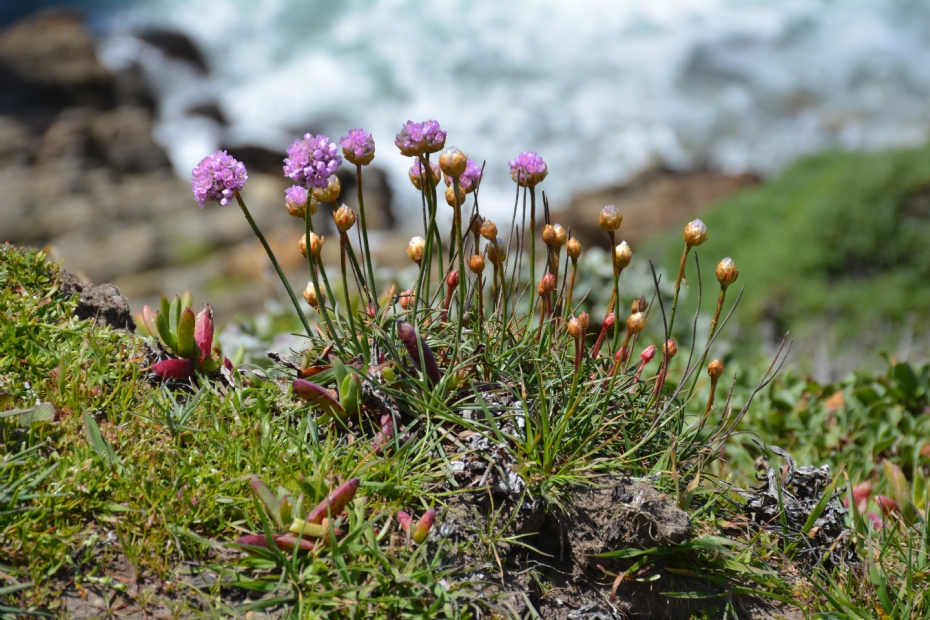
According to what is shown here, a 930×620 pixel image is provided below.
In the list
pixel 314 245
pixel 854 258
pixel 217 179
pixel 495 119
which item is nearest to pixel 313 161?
pixel 217 179

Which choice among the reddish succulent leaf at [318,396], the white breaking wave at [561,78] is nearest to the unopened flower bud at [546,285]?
A: the reddish succulent leaf at [318,396]

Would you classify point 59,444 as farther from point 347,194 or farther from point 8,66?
point 8,66

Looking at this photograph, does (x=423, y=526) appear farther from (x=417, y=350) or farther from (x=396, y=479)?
(x=417, y=350)

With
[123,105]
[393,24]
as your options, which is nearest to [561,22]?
[393,24]

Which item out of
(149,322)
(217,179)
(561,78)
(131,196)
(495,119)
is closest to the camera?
(217,179)

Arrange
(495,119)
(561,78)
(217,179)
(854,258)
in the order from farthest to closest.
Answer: (561,78) < (495,119) < (854,258) < (217,179)

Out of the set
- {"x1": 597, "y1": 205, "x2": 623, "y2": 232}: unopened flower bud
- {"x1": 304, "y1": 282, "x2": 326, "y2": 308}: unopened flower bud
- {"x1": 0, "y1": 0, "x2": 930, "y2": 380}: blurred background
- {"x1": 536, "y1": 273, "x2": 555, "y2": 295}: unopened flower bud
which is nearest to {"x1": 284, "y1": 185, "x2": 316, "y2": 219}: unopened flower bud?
{"x1": 304, "y1": 282, "x2": 326, "y2": 308}: unopened flower bud

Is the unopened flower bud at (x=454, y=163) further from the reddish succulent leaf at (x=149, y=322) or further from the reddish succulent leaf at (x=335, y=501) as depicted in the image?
the reddish succulent leaf at (x=149, y=322)
